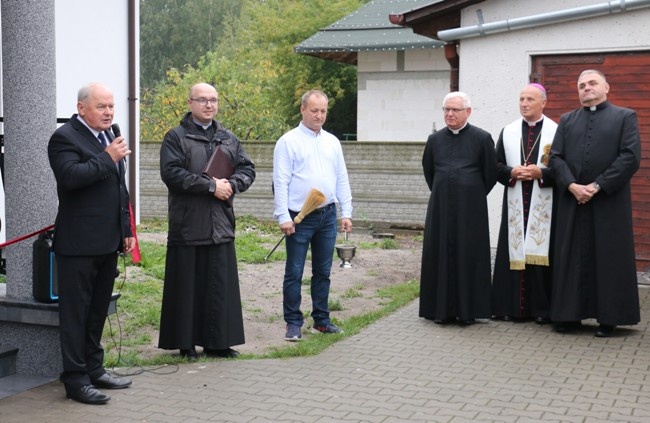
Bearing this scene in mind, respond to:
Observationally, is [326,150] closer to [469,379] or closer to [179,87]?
[469,379]

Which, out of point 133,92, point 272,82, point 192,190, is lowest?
point 192,190

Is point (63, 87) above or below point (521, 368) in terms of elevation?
above

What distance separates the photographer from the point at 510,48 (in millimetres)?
11656

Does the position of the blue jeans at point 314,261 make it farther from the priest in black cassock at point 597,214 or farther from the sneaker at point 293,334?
the priest in black cassock at point 597,214

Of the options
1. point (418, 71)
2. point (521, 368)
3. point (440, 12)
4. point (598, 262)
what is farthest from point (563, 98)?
point (418, 71)

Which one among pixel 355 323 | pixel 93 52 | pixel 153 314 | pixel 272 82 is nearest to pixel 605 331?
pixel 355 323

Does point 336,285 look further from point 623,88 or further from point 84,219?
point 84,219

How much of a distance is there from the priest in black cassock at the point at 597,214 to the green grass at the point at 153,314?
77.9 inches

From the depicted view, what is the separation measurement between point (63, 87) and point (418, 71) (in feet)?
39.9

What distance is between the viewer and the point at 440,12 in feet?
39.1

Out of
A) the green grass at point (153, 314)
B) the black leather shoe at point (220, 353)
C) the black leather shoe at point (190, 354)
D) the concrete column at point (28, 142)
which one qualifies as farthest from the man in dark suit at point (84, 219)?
the black leather shoe at point (220, 353)

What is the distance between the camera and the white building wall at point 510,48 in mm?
11281

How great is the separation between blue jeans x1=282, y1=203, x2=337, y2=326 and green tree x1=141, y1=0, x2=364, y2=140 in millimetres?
13497

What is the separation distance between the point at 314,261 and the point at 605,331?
2.71m
